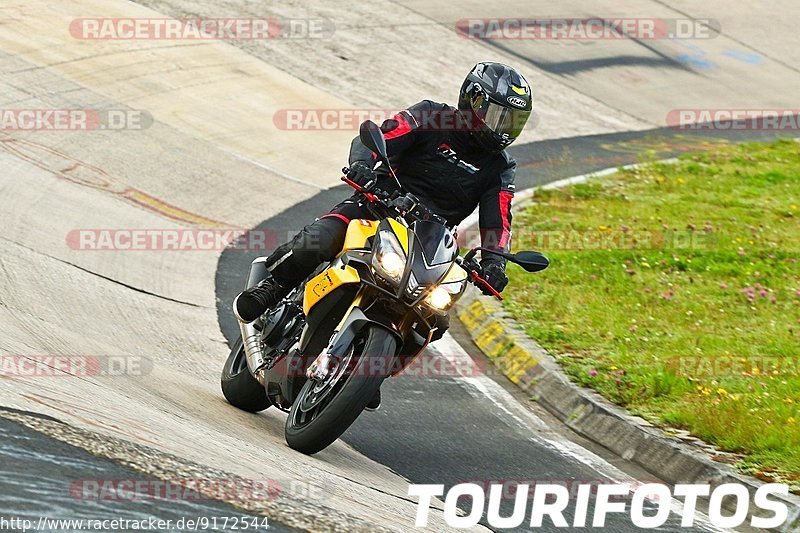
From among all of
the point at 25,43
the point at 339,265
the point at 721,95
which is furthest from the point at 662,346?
the point at 721,95

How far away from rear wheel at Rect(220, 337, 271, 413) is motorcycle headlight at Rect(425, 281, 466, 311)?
55.8 inches

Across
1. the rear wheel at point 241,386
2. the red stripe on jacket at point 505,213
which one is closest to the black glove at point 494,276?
the red stripe on jacket at point 505,213

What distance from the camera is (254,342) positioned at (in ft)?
21.3

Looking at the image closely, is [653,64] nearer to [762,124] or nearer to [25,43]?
[762,124]

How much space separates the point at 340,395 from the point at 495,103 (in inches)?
72.3

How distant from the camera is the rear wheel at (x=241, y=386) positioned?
6.63 meters

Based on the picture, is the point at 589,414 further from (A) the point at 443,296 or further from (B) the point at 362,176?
(B) the point at 362,176

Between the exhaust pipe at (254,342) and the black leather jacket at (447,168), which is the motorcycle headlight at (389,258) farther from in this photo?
the exhaust pipe at (254,342)

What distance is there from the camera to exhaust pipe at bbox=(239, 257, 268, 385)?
6.33 m

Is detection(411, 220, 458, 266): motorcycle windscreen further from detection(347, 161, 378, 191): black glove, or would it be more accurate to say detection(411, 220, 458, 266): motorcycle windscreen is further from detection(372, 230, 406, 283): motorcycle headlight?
detection(347, 161, 378, 191): black glove

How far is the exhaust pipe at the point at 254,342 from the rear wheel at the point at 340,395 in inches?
20.0

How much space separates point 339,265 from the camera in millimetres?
5891

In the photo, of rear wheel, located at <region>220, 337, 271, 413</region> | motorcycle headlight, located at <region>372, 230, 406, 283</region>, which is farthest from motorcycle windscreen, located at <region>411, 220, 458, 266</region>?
rear wheel, located at <region>220, 337, 271, 413</region>

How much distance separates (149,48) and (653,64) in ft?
31.6
